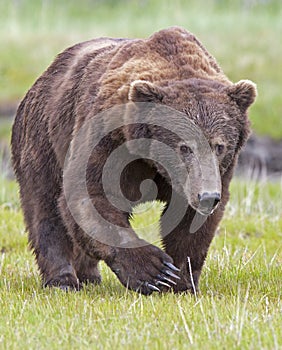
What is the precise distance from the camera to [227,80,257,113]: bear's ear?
4742 mm

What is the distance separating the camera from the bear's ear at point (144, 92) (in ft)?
15.0

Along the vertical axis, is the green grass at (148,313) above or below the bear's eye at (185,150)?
below

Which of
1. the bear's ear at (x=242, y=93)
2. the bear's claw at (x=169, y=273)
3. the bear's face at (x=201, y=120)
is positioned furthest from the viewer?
the bear's ear at (x=242, y=93)

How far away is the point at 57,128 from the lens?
5.42 metres

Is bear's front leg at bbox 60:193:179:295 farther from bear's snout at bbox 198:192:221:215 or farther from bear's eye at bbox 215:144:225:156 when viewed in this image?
bear's eye at bbox 215:144:225:156

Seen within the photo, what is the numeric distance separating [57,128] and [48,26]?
14.3 m

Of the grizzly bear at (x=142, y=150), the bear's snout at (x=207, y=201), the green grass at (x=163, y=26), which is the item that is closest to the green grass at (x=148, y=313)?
the grizzly bear at (x=142, y=150)

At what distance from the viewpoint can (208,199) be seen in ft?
14.2

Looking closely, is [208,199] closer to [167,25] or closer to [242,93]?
[242,93]

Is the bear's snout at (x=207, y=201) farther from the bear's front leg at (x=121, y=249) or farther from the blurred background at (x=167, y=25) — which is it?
the blurred background at (x=167, y=25)

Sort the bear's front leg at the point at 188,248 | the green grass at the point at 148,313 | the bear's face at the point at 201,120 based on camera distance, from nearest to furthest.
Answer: the green grass at the point at 148,313 → the bear's face at the point at 201,120 → the bear's front leg at the point at 188,248

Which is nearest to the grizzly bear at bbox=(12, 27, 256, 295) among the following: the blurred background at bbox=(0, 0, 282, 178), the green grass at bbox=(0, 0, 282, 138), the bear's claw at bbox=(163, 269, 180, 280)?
the bear's claw at bbox=(163, 269, 180, 280)

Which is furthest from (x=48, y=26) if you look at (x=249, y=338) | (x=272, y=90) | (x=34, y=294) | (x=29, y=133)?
(x=249, y=338)

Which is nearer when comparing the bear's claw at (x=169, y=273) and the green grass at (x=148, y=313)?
the green grass at (x=148, y=313)
